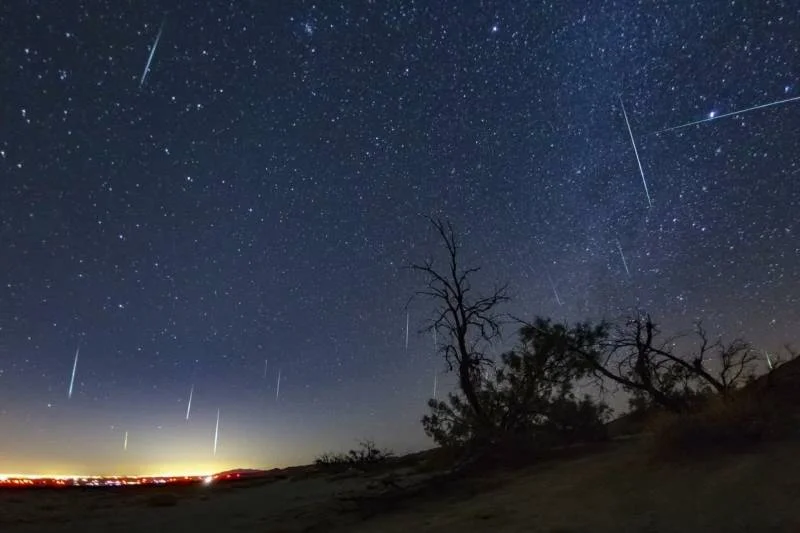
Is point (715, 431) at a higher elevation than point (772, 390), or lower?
lower

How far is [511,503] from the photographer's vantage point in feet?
30.0

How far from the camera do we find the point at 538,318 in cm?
2080

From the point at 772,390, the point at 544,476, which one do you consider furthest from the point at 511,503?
the point at 772,390

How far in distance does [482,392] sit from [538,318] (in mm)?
→ 4039

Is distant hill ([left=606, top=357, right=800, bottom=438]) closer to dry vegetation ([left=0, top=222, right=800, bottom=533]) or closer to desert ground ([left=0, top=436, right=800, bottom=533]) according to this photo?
dry vegetation ([left=0, top=222, right=800, bottom=533])

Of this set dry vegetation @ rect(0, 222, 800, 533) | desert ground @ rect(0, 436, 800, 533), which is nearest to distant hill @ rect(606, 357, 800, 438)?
dry vegetation @ rect(0, 222, 800, 533)

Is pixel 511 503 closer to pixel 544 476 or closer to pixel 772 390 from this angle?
pixel 544 476

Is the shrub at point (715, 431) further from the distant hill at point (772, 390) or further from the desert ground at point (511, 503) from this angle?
the distant hill at point (772, 390)

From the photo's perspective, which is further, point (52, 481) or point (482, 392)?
point (482, 392)

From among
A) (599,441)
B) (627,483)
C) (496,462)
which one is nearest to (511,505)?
(627,483)

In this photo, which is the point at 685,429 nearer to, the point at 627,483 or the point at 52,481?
the point at 627,483

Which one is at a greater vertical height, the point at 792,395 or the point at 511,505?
the point at 792,395

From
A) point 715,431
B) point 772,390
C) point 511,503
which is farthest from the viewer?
point 772,390

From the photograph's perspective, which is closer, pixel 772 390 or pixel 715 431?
pixel 715 431
